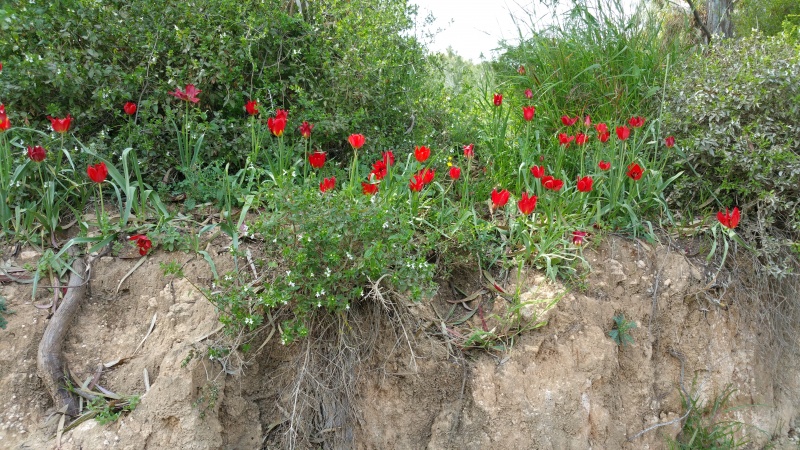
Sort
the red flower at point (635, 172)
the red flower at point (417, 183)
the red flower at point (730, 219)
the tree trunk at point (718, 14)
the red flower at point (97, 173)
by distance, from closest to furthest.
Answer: the red flower at point (97, 173) → the red flower at point (417, 183) → the red flower at point (730, 219) → the red flower at point (635, 172) → the tree trunk at point (718, 14)

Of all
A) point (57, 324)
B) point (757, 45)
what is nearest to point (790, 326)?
point (757, 45)

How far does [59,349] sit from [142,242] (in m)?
0.57

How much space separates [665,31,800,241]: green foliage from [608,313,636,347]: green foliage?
94 cm

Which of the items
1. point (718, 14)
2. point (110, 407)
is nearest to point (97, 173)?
point (110, 407)

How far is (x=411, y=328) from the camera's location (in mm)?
2938

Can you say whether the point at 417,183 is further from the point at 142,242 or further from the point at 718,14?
the point at 718,14

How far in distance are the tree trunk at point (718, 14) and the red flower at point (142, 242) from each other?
5324 millimetres

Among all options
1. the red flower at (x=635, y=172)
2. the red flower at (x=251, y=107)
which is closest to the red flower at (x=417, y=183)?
the red flower at (x=251, y=107)

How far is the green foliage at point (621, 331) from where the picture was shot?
3166mm

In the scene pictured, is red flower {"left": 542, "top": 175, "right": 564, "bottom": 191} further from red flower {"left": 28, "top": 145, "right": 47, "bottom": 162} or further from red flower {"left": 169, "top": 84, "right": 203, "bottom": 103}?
red flower {"left": 28, "top": 145, "right": 47, "bottom": 162}

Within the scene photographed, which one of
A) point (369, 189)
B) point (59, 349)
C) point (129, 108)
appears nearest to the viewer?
point (59, 349)

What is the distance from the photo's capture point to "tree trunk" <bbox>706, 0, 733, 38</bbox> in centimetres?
600

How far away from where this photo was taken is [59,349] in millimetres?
2803

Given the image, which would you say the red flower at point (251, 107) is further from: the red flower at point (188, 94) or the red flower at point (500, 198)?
the red flower at point (500, 198)
